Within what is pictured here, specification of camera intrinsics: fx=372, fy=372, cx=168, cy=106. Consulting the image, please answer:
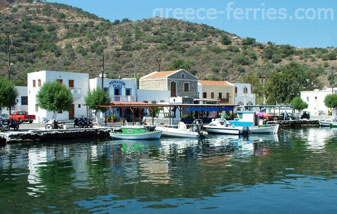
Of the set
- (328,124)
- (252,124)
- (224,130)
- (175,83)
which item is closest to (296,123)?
(328,124)

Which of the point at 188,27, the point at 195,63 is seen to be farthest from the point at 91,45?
the point at 188,27

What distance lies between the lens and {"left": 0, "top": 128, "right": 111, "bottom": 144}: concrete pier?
33469mm

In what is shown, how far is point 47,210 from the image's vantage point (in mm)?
13477

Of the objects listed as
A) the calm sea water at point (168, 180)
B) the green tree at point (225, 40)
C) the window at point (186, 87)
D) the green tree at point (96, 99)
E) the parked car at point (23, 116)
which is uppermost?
the green tree at point (225, 40)

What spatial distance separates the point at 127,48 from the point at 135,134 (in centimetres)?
7675

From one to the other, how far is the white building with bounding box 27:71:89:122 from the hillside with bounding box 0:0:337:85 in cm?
3200

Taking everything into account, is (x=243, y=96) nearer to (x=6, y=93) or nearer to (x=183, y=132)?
(x=183, y=132)

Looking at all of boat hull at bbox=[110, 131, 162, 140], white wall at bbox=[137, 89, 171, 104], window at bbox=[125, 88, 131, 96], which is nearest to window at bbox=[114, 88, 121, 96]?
window at bbox=[125, 88, 131, 96]

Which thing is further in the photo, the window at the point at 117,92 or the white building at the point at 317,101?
the white building at the point at 317,101

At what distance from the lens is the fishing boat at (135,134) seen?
37344 millimetres

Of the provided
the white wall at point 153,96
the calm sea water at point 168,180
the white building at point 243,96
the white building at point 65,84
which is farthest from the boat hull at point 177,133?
the white building at point 243,96

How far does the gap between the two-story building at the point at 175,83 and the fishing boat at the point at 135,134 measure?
20639 mm

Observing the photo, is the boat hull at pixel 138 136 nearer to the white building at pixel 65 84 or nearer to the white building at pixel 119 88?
the white building at pixel 65 84

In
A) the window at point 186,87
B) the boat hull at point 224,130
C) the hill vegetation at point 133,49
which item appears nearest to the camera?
the boat hull at point 224,130
